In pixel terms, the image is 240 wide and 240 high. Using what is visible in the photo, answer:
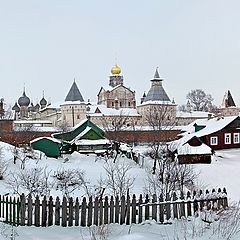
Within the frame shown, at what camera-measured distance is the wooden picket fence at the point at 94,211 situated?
34.6ft

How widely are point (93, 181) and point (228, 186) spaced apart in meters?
8.57

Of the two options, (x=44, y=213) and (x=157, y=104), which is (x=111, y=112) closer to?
(x=157, y=104)

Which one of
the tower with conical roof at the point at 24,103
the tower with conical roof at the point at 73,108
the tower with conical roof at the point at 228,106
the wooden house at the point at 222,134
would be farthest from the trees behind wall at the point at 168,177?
the tower with conical roof at the point at 24,103

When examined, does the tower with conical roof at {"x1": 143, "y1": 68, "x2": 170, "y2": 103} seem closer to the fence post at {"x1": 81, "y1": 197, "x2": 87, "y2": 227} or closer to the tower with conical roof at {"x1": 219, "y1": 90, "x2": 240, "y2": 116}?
the tower with conical roof at {"x1": 219, "y1": 90, "x2": 240, "y2": 116}

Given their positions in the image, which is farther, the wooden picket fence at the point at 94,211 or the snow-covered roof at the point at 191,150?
the snow-covered roof at the point at 191,150

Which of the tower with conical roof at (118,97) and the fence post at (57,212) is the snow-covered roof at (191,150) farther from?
the tower with conical roof at (118,97)

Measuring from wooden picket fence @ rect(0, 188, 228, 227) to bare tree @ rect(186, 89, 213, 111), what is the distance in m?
92.2

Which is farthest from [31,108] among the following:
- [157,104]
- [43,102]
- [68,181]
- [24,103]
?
[68,181]

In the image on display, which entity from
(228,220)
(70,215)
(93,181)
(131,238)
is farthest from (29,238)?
(93,181)

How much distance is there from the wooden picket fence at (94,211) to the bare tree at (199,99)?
303 ft

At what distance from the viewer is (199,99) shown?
103 meters

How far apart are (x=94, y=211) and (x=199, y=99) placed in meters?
94.8

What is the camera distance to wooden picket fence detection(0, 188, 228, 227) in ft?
34.6

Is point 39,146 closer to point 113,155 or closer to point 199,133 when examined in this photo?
point 113,155
